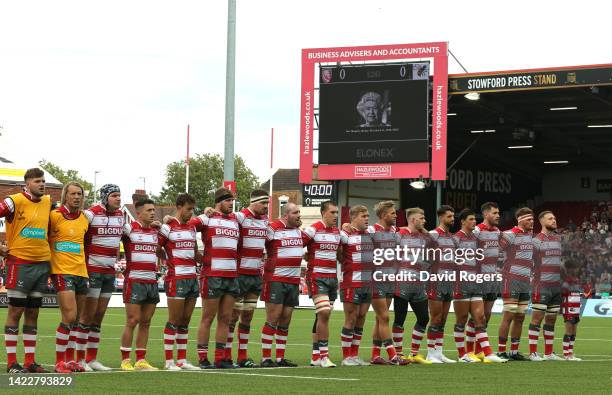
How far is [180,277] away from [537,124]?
3492cm

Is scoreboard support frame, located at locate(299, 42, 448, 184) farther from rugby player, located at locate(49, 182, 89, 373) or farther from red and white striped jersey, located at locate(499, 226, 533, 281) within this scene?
rugby player, located at locate(49, 182, 89, 373)

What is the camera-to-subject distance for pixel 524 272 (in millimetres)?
18203

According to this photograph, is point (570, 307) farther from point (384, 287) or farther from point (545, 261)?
point (384, 287)

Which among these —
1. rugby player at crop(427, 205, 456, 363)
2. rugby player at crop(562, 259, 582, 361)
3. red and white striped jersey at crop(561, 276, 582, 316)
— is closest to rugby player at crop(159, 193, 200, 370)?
rugby player at crop(427, 205, 456, 363)

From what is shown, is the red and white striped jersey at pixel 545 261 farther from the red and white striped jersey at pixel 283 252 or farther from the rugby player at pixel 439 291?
the red and white striped jersey at pixel 283 252

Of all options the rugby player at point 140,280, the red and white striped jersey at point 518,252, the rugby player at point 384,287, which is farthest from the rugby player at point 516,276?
the rugby player at point 140,280

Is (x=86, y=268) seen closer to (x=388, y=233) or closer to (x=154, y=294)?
(x=154, y=294)

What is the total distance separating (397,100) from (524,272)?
2381 cm

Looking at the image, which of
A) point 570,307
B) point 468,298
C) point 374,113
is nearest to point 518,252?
point 468,298

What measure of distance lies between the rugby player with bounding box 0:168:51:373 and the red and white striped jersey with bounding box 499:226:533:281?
766 centimetres

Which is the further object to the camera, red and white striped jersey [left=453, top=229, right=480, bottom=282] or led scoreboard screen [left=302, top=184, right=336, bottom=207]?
led scoreboard screen [left=302, top=184, right=336, bottom=207]

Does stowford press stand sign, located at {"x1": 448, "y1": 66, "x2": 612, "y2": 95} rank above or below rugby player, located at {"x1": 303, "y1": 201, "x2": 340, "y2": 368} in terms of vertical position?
above

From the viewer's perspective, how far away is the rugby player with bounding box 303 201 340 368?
52.9 ft

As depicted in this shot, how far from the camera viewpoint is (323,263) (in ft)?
53.4
